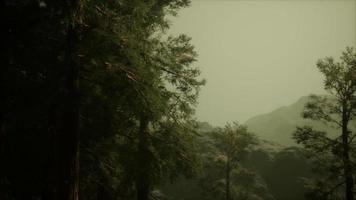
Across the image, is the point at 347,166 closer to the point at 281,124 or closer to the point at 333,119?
the point at 333,119

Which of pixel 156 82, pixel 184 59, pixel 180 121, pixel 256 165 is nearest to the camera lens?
pixel 156 82

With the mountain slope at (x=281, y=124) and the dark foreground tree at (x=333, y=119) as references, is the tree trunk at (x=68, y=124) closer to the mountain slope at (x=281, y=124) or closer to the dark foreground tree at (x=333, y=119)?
the dark foreground tree at (x=333, y=119)

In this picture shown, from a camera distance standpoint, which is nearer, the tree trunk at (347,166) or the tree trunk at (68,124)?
the tree trunk at (68,124)

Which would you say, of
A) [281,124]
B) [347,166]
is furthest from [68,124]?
[281,124]

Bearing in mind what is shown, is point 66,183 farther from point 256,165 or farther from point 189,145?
point 256,165

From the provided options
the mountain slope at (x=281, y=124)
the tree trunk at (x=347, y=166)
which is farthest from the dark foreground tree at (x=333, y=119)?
the mountain slope at (x=281, y=124)

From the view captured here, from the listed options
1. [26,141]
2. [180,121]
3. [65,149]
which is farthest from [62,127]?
[180,121]

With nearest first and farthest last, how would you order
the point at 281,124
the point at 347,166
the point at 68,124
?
1. the point at 68,124
2. the point at 347,166
3. the point at 281,124

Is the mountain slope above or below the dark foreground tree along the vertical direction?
above

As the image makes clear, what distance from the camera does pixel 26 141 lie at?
10094mm

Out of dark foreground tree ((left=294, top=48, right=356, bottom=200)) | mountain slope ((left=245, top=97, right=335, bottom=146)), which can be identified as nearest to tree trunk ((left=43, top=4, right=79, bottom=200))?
dark foreground tree ((left=294, top=48, right=356, bottom=200))

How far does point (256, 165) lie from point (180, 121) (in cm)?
3534

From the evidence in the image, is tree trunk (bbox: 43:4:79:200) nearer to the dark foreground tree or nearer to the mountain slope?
the dark foreground tree

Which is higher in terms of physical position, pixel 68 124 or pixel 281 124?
pixel 281 124
